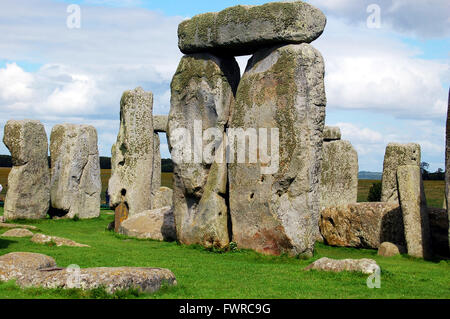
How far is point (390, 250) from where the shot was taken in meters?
14.2

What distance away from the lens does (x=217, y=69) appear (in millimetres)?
14984

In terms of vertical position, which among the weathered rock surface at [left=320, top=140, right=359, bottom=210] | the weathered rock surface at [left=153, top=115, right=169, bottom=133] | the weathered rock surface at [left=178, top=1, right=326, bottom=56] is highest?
the weathered rock surface at [left=178, top=1, right=326, bottom=56]

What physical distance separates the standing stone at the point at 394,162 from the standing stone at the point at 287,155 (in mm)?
7551

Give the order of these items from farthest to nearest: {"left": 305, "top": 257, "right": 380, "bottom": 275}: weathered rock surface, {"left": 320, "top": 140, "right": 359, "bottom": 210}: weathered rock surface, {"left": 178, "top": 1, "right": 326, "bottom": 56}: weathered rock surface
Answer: {"left": 320, "top": 140, "right": 359, "bottom": 210}: weathered rock surface < {"left": 178, "top": 1, "right": 326, "bottom": 56}: weathered rock surface < {"left": 305, "top": 257, "right": 380, "bottom": 275}: weathered rock surface

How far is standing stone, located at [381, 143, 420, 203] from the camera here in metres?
20.5

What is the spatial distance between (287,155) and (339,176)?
951 cm

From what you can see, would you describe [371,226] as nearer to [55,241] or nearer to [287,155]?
[287,155]

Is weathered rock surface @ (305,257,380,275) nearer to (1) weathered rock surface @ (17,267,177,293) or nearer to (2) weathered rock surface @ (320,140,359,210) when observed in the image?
(1) weathered rock surface @ (17,267,177,293)

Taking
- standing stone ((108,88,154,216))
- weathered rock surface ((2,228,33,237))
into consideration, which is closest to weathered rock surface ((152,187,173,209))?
standing stone ((108,88,154,216))

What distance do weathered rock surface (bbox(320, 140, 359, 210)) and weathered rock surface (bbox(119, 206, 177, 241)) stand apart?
6728mm

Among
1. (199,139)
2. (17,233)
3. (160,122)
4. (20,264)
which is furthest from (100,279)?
(160,122)

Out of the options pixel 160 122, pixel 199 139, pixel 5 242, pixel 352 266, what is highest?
pixel 160 122
